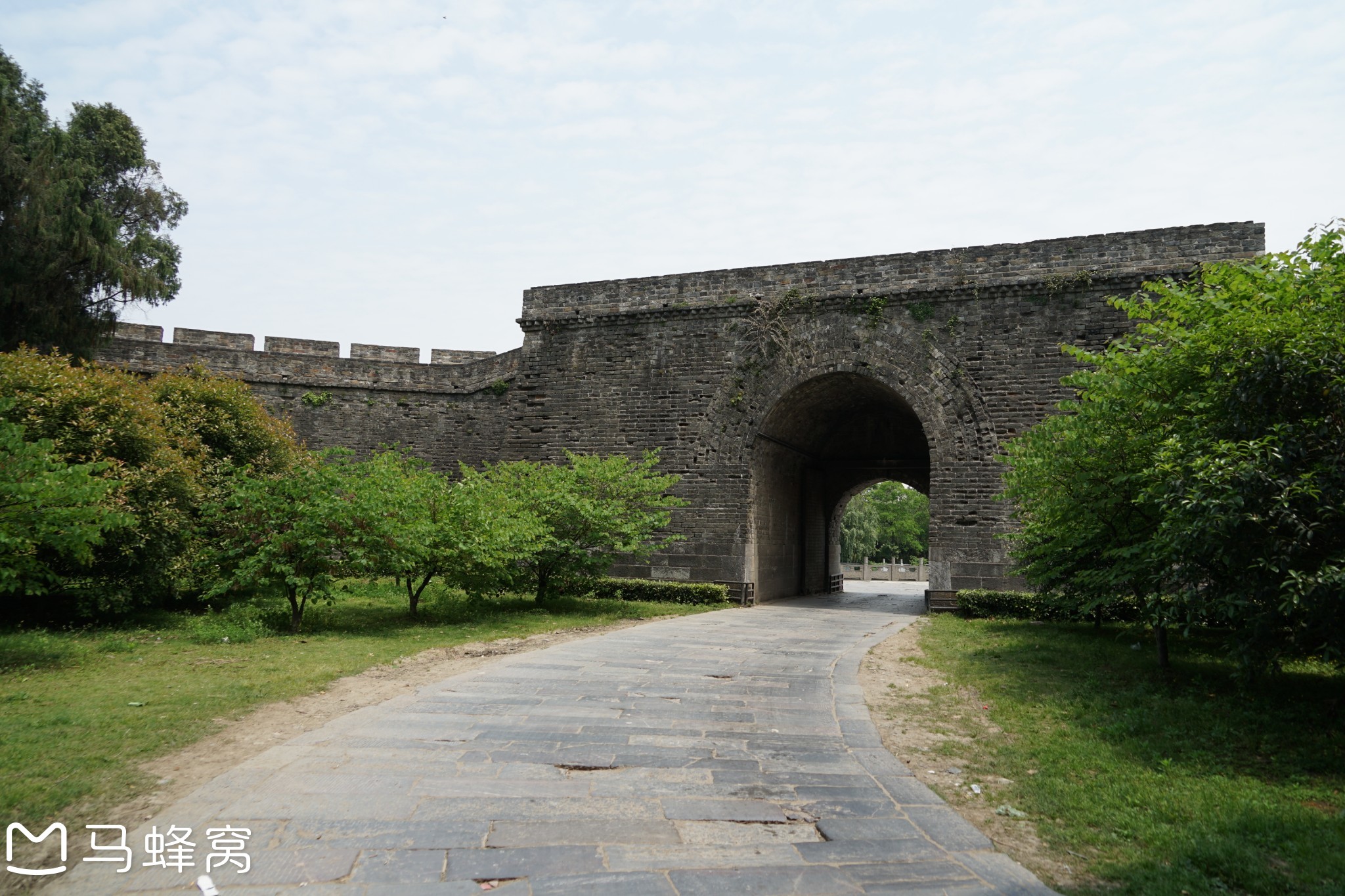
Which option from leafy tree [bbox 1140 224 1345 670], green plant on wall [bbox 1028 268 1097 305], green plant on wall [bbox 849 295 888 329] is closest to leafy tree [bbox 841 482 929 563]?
green plant on wall [bbox 849 295 888 329]

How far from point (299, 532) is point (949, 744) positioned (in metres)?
6.97

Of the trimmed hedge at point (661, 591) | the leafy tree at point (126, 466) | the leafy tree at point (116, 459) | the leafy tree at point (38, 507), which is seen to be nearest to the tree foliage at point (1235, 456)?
the trimmed hedge at point (661, 591)

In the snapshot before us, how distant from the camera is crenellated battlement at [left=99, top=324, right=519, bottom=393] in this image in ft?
55.6

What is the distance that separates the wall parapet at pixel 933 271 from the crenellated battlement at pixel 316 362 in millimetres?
2332

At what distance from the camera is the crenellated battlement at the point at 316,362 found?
55.6 feet

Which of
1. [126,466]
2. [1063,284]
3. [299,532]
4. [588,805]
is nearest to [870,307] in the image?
[1063,284]

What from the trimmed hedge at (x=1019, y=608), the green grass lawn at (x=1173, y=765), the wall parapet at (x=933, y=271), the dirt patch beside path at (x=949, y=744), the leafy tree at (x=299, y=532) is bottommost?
the dirt patch beside path at (x=949, y=744)

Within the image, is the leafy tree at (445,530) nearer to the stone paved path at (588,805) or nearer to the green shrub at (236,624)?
the green shrub at (236,624)

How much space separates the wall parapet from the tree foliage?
19.2 feet

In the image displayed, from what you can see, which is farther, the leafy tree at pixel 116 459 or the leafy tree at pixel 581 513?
the leafy tree at pixel 581 513

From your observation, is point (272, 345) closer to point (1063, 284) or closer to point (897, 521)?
point (1063, 284)

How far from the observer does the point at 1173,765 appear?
4.60 meters

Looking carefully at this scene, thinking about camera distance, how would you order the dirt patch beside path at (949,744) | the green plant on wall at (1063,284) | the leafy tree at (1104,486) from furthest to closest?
1. the green plant on wall at (1063,284)
2. the leafy tree at (1104,486)
3. the dirt patch beside path at (949,744)

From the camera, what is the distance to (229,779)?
389 centimetres
